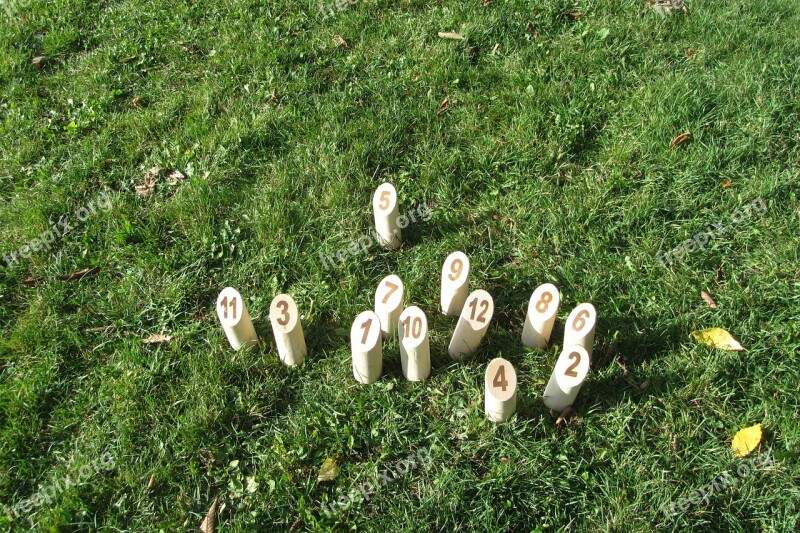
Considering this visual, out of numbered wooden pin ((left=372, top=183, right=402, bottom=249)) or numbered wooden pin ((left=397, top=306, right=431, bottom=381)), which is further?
numbered wooden pin ((left=372, top=183, right=402, bottom=249))

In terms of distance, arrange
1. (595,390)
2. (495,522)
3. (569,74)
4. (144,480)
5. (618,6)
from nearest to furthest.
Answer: (495,522) < (144,480) < (595,390) < (569,74) < (618,6)

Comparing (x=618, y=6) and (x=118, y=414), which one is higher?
(x=618, y=6)

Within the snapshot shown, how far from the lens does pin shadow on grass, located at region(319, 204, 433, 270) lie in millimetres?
3641

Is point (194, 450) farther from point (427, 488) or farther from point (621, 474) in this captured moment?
point (621, 474)

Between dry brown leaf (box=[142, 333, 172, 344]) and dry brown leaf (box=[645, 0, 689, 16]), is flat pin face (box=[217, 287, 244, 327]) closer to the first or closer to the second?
dry brown leaf (box=[142, 333, 172, 344])

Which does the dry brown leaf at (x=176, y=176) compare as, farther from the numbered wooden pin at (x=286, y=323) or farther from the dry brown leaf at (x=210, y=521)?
the dry brown leaf at (x=210, y=521)

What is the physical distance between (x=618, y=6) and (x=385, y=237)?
9.62 feet

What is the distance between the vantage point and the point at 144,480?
112 inches

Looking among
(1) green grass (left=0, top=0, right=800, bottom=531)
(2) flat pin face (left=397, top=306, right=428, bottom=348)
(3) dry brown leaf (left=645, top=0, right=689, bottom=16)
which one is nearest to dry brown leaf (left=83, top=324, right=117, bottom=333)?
(1) green grass (left=0, top=0, right=800, bottom=531)

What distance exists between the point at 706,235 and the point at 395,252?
5.73 feet

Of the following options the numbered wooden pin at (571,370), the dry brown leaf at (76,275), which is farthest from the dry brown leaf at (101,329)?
the numbered wooden pin at (571,370)

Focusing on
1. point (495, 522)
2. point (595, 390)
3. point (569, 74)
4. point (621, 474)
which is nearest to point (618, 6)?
point (569, 74)

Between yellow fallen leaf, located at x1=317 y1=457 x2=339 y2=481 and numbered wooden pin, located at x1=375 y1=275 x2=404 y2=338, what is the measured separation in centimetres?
70

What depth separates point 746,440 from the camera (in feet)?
9.26
